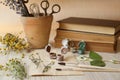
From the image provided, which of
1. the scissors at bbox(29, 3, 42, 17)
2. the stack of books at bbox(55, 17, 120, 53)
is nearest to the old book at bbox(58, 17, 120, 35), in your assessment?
the stack of books at bbox(55, 17, 120, 53)

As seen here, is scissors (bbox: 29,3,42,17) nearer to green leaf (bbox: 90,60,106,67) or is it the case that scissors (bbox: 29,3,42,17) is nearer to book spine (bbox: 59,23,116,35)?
book spine (bbox: 59,23,116,35)

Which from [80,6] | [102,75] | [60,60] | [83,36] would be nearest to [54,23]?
[80,6]

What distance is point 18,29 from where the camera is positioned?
116 centimetres

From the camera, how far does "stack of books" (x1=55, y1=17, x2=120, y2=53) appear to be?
0.91 meters

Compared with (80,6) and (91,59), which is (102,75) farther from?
(80,6)

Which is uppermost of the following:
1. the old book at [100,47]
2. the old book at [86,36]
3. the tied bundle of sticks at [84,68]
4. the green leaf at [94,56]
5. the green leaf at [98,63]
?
the old book at [86,36]

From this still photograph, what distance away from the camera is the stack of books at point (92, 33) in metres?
0.91

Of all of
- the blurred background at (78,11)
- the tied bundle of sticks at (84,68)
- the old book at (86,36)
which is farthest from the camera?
the blurred background at (78,11)

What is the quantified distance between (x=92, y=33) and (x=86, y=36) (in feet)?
0.09

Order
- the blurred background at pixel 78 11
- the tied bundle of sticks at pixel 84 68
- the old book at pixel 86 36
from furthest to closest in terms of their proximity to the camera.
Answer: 1. the blurred background at pixel 78 11
2. the old book at pixel 86 36
3. the tied bundle of sticks at pixel 84 68

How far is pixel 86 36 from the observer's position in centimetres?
94

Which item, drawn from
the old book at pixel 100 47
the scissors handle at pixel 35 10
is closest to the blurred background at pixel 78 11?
the scissors handle at pixel 35 10

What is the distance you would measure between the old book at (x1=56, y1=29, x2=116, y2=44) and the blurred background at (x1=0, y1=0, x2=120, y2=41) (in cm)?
16

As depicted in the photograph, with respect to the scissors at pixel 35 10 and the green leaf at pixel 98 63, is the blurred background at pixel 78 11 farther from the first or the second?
the green leaf at pixel 98 63
